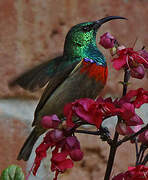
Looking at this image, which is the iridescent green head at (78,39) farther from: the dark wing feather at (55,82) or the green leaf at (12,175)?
the green leaf at (12,175)

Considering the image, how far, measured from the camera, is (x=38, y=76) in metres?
1.04

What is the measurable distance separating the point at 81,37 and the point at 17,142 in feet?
0.90

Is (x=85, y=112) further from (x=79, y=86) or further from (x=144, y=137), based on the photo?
(x=79, y=86)

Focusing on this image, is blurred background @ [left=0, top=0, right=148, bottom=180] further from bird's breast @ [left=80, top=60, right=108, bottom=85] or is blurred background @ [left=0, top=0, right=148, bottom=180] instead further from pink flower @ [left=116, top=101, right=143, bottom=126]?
pink flower @ [left=116, top=101, right=143, bottom=126]

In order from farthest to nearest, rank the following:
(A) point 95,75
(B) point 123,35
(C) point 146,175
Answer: (B) point 123,35
(A) point 95,75
(C) point 146,175

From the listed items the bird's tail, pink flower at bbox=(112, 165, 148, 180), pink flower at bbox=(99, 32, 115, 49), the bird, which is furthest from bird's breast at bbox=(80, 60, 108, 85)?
pink flower at bbox=(112, 165, 148, 180)

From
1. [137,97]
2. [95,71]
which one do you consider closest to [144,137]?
[137,97]

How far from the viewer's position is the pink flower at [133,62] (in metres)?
0.67

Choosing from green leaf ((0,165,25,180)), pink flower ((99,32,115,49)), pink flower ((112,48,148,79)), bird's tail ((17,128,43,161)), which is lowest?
bird's tail ((17,128,43,161))

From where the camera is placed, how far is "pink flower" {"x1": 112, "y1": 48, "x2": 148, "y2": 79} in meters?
0.67

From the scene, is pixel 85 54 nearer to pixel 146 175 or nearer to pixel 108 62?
pixel 108 62

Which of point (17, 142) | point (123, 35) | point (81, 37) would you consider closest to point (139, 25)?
point (123, 35)

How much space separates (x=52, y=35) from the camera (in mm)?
1103

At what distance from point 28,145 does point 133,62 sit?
1.50 feet
